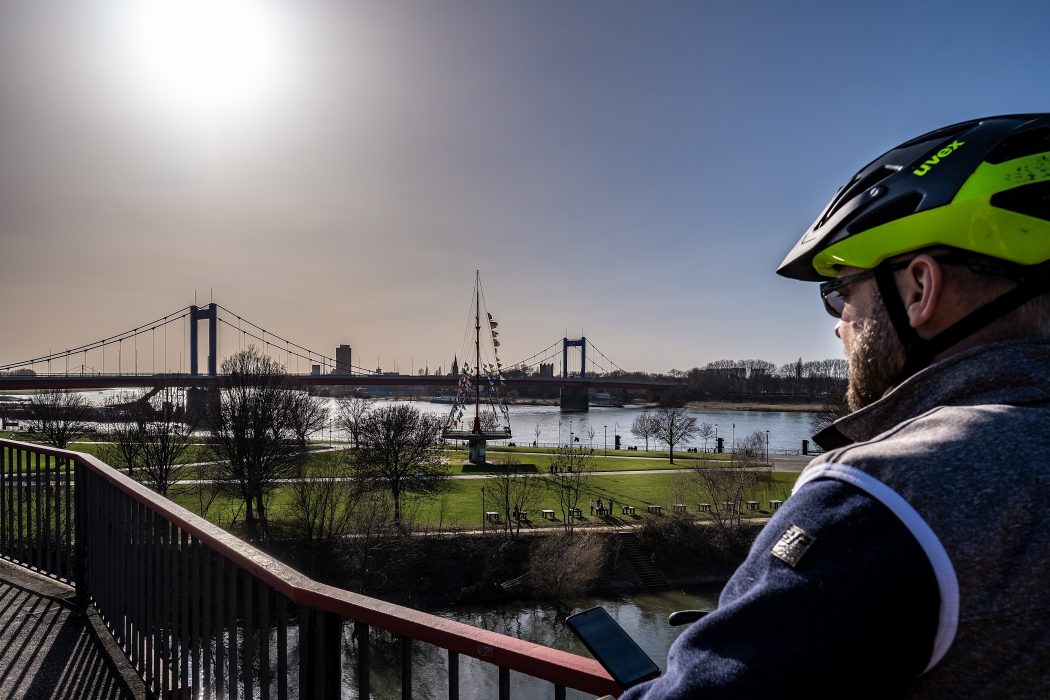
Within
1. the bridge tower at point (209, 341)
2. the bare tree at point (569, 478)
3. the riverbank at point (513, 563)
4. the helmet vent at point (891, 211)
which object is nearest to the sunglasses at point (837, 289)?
the helmet vent at point (891, 211)

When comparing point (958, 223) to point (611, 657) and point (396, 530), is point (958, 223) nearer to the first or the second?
point (611, 657)

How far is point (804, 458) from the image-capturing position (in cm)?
5172

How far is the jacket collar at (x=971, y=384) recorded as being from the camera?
974 millimetres

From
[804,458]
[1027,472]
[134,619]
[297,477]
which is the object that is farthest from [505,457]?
[1027,472]

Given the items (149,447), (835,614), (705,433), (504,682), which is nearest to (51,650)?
(504,682)

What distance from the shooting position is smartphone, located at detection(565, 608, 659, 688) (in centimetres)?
121

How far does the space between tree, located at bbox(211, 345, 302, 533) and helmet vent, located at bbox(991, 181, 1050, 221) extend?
30.5m

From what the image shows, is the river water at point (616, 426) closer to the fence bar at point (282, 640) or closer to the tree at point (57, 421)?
the tree at point (57, 421)

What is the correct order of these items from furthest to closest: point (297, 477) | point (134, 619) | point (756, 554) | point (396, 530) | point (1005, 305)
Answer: point (297, 477), point (396, 530), point (134, 619), point (1005, 305), point (756, 554)

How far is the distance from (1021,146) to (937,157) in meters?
0.15

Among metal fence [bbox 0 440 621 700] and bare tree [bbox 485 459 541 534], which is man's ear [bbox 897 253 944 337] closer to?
metal fence [bbox 0 440 621 700]

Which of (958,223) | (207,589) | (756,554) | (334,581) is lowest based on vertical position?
(334,581)

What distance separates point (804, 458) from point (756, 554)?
5588cm

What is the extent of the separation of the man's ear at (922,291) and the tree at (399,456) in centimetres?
3308
